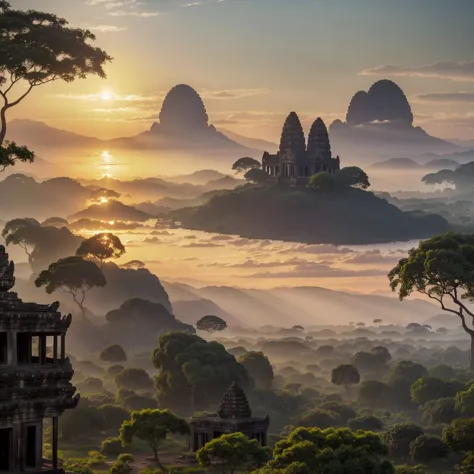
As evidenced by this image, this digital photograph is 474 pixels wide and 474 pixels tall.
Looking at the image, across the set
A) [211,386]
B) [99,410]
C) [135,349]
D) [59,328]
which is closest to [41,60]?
Answer: [99,410]

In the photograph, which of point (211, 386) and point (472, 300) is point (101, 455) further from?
point (472, 300)

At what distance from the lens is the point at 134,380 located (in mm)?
144250

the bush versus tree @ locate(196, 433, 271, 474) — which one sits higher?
tree @ locate(196, 433, 271, 474)

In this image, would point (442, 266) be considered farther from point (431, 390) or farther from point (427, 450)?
point (427, 450)

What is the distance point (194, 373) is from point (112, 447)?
28.6m

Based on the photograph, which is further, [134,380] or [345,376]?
[345,376]

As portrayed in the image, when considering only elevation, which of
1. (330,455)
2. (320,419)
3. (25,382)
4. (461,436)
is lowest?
(320,419)

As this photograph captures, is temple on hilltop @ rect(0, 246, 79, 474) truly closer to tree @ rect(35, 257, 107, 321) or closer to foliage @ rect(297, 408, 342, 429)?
foliage @ rect(297, 408, 342, 429)

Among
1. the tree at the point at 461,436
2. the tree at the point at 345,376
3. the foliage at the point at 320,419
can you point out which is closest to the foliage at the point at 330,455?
the tree at the point at 461,436

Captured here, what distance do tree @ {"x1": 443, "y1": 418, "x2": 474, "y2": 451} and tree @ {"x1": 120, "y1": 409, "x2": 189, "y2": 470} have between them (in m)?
21.6

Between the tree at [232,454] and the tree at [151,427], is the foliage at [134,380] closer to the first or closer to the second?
the tree at [151,427]

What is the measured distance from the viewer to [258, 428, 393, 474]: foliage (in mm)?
75750

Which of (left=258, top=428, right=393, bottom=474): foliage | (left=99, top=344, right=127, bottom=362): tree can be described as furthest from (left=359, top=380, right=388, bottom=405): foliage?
(left=258, top=428, right=393, bottom=474): foliage

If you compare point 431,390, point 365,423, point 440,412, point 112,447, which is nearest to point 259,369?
point 431,390
